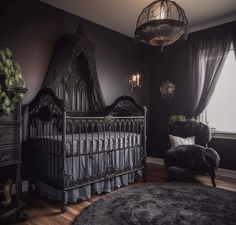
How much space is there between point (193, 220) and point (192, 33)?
10.7ft

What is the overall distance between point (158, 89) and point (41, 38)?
2.49 metres

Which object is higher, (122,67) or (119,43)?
(119,43)

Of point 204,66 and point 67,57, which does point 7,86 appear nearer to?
point 67,57

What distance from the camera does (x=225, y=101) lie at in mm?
3711

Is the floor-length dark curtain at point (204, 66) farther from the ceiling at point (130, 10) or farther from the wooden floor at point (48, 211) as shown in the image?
the wooden floor at point (48, 211)

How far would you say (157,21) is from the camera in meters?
1.89

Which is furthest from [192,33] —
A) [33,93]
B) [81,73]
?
[33,93]

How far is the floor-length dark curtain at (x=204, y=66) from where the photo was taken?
141 inches

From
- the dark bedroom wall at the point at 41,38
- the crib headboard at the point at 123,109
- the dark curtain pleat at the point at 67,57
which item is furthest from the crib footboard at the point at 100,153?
the dark bedroom wall at the point at 41,38

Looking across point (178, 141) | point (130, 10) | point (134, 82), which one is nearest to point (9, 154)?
point (178, 141)

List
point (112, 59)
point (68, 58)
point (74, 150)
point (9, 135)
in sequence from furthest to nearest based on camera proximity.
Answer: point (112, 59) → point (68, 58) → point (74, 150) → point (9, 135)

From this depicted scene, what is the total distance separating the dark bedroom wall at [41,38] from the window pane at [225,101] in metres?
1.77

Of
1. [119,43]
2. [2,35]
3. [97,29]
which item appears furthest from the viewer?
[119,43]

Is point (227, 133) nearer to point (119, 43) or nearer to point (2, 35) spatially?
point (119, 43)
